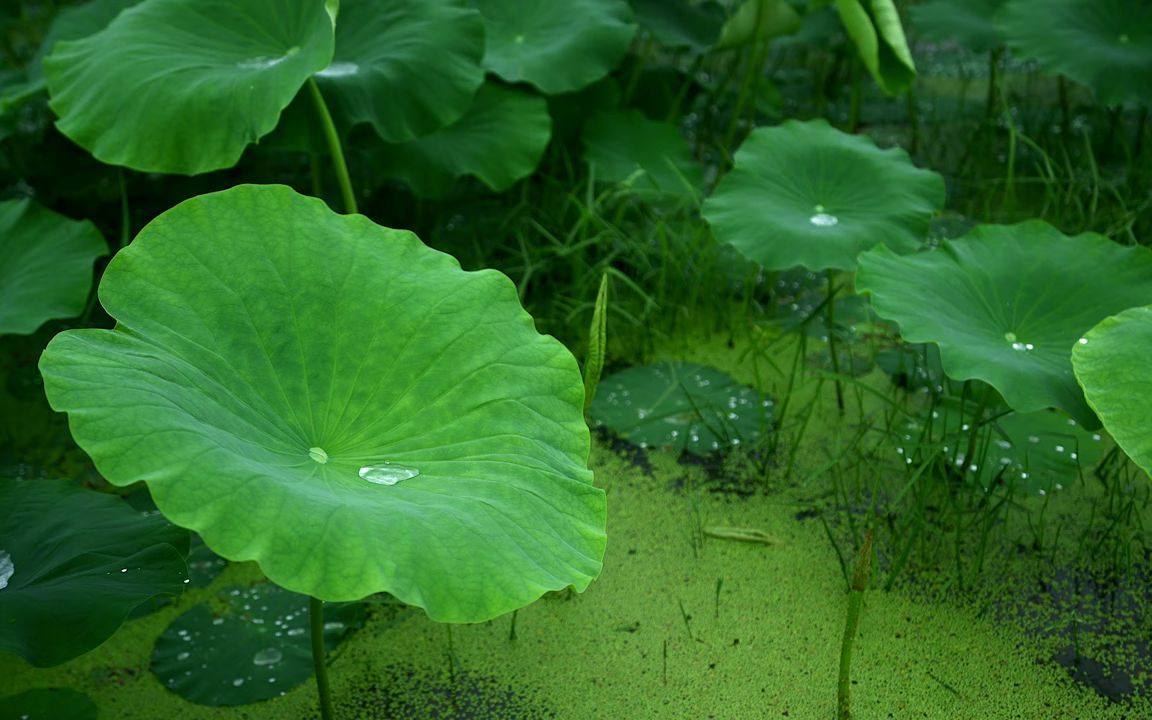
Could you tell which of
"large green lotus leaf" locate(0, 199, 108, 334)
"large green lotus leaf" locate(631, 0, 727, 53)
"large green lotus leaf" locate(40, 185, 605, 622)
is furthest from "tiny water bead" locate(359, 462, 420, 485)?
"large green lotus leaf" locate(631, 0, 727, 53)

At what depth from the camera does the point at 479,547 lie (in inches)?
46.5

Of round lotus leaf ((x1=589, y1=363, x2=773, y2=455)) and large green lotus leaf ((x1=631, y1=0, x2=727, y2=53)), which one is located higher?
large green lotus leaf ((x1=631, y1=0, x2=727, y2=53))

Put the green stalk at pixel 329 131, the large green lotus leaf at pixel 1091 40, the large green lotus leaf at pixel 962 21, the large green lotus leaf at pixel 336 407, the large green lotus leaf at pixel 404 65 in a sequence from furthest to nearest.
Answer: the large green lotus leaf at pixel 962 21
the large green lotus leaf at pixel 1091 40
the large green lotus leaf at pixel 404 65
the green stalk at pixel 329 131
the large green lotus leaf at pixel 336 407

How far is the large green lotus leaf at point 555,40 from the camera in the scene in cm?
250

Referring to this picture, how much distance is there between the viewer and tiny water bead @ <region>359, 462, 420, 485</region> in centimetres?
127

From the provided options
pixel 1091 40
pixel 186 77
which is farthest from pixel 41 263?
pixel 1091 40

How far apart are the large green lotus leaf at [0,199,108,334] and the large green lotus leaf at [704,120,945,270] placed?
3.68ft

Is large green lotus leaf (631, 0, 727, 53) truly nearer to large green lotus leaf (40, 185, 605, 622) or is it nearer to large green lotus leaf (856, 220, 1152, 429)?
large green lotus leaf (856, 220, 1152, 429)

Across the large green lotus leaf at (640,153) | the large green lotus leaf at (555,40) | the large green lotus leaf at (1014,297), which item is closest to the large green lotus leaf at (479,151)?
the large green lotus leaf at (555,40)

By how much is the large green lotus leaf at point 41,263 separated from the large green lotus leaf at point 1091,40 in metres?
2.13

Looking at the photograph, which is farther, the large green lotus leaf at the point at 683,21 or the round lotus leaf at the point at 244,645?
the large green lotus leaf at the point at 683,21

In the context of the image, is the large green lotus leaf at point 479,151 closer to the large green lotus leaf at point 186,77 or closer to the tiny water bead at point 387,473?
the large green lotus leaf at point 186,77

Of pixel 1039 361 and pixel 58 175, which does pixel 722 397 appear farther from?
pixel 58 175

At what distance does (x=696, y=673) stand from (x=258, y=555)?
751 mm
